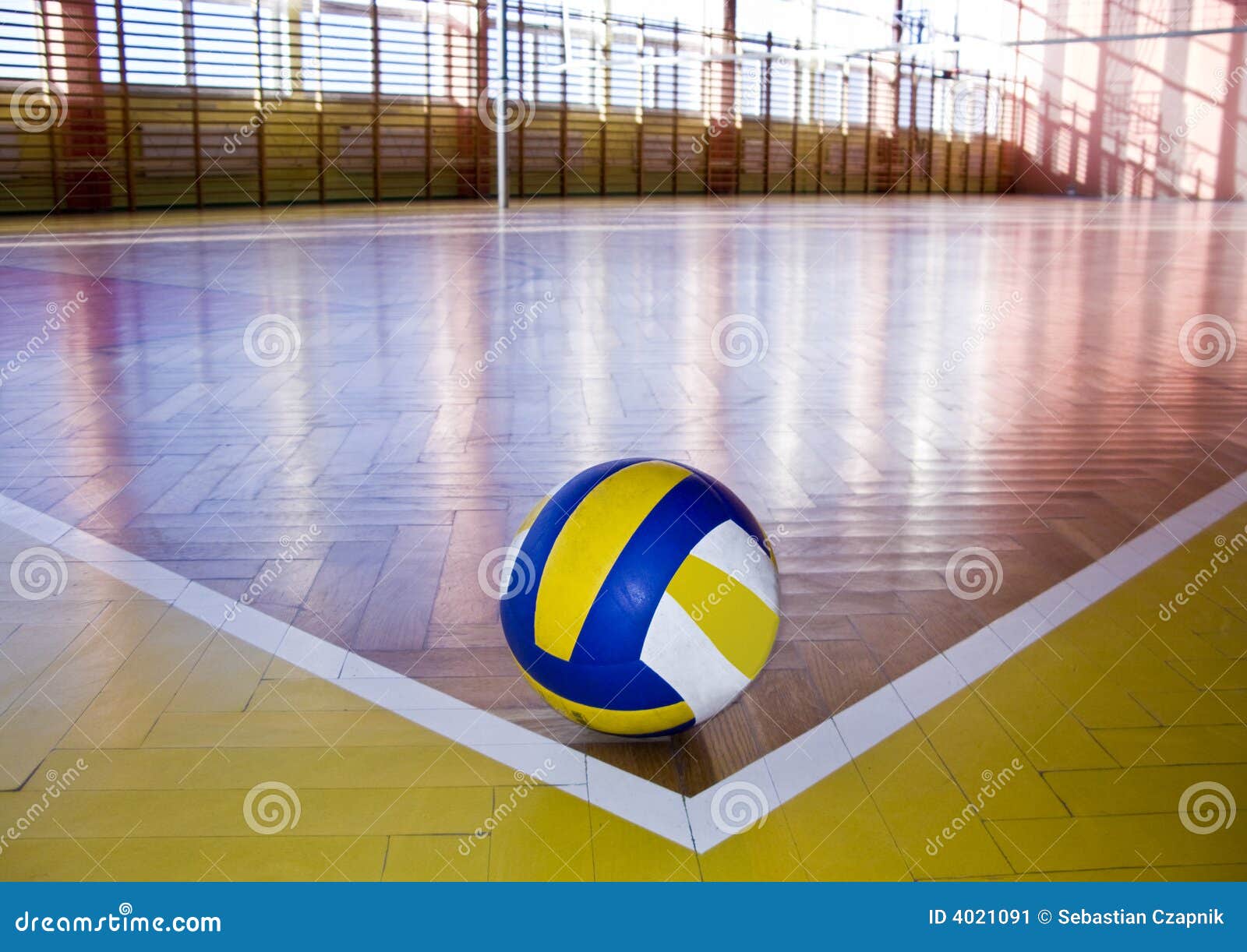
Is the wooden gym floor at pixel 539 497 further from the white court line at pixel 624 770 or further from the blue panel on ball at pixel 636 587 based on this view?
the blue panel on ball at pixel 636 587

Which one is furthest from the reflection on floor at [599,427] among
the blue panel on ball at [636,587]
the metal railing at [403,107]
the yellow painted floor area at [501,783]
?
the metal railing at [403,107]

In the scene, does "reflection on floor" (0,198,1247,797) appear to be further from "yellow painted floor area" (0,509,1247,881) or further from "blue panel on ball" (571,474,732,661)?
"blue panel on ball" (571,474,732,661)

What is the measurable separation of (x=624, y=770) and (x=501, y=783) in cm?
24

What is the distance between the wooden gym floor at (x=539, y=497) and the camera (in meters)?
2.13

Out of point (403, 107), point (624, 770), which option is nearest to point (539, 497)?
point (624, 770)

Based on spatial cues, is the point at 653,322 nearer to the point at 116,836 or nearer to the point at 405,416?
the point at 405,416

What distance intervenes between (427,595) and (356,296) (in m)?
6.11

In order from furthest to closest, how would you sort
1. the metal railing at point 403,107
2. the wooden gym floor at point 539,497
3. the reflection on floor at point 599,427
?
the metal railing at point 403,107
the reflection on floor at point 599,427
the wooden gym floor at point 539,497

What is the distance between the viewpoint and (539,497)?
3.96 m

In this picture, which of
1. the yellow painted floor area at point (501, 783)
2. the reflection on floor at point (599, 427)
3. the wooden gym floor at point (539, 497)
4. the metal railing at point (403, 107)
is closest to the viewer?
the yellow painted floor area at point (501, 783)

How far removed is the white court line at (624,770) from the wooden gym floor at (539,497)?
4cm

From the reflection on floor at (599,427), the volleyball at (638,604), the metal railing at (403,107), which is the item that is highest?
the metal railing at (403,107)

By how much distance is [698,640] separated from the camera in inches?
88.3

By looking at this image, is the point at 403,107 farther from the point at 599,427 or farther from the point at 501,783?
the point at 501,783
